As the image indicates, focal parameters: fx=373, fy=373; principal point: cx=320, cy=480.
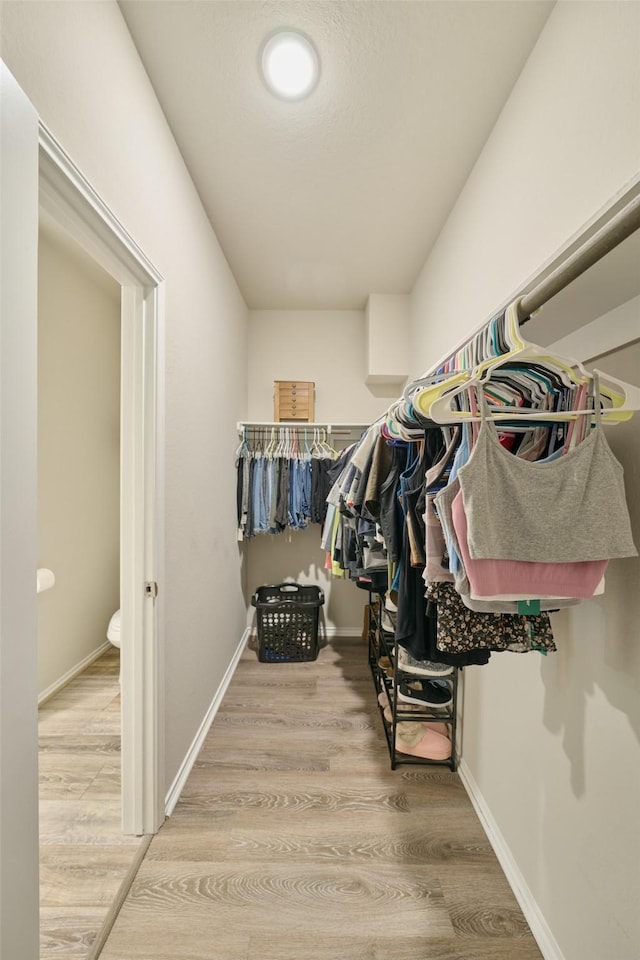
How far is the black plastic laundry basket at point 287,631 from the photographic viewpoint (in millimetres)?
2732

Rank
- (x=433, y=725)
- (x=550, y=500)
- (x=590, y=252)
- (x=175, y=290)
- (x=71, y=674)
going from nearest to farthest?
(x=590, y=252)
(x=550, y=500)
(x=175, y=290)
(x=433, y=725)
(x=71, y=674)

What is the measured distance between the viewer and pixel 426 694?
1796 millimetres

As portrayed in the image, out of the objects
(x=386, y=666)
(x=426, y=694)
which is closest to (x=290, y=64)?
(x=426, y=694)

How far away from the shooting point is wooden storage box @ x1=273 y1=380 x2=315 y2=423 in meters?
3.01

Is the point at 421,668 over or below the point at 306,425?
below

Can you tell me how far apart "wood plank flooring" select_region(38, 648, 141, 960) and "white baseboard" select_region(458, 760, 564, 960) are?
1.28 metres

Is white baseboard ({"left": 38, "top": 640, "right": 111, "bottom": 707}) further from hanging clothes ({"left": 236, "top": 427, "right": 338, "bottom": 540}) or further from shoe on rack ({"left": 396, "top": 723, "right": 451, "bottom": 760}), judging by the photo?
shoe on rack ({"left": 396, "top": 723, "right": 451, "bottom": 760})

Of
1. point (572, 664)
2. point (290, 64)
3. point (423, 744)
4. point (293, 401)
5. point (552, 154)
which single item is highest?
point (290, 64)

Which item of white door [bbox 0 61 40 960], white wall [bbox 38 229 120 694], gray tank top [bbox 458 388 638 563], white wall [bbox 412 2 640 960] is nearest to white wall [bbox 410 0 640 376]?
white wall [bbox 412 2 640 960]

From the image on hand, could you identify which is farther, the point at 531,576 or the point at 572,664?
the point at 572,664

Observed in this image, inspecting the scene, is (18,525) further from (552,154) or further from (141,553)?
(552,154)

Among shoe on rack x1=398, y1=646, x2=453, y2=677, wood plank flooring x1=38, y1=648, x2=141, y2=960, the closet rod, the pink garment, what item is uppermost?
the closet rod

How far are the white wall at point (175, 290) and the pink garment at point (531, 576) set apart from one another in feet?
3.90

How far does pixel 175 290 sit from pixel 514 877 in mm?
2470
